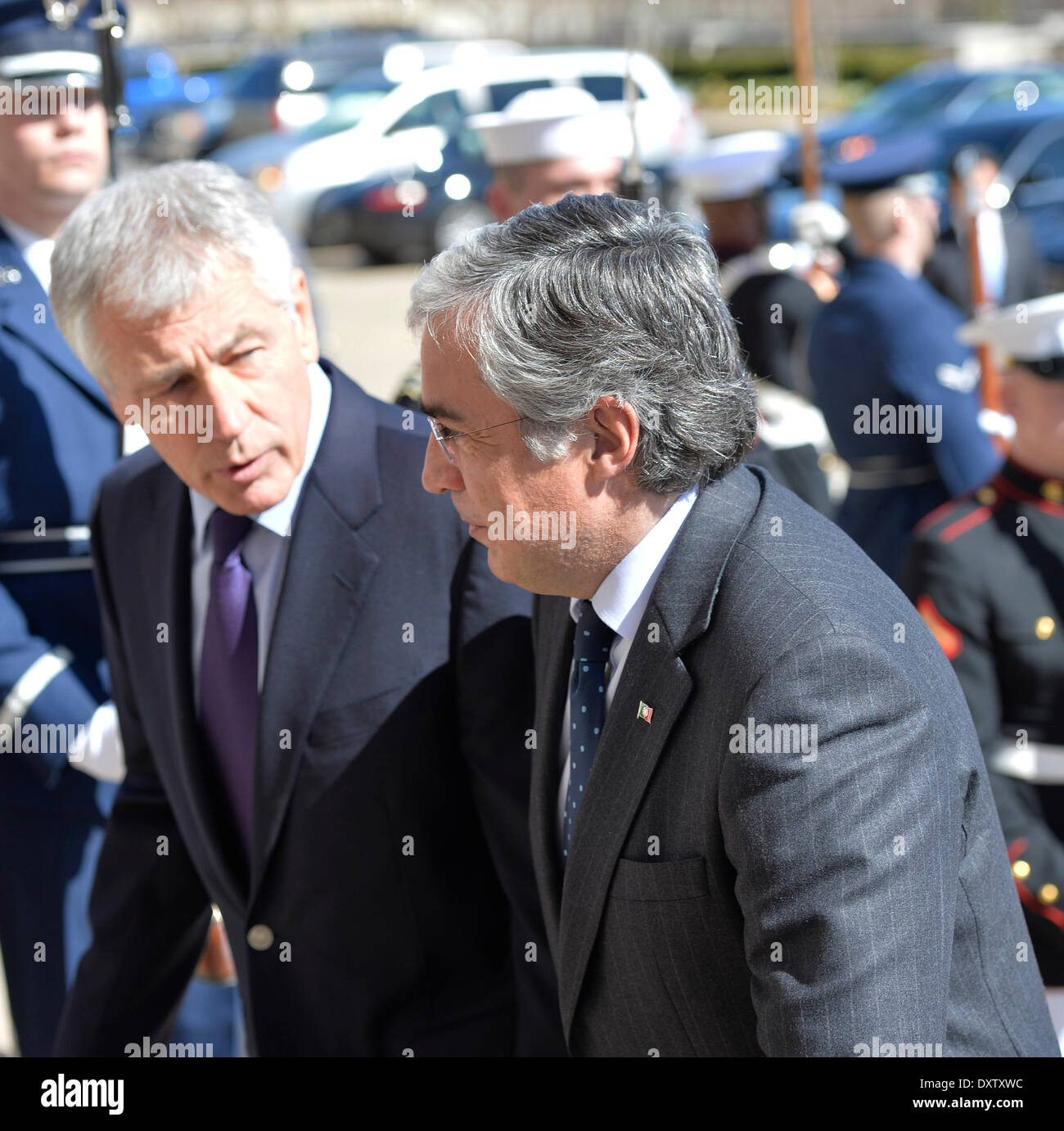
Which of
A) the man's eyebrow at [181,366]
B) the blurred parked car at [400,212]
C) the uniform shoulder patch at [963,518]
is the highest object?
the man's eyebrow at [181,366]

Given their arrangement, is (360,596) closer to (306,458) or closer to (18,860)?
(306,458)

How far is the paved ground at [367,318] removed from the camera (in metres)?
10.1

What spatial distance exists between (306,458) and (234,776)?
1.64 ft

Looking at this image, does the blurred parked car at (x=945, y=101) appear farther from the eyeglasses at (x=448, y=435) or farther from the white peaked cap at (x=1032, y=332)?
the eyeglasses at (x=448, y=435)

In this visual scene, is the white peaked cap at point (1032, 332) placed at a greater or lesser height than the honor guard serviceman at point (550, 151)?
lesser

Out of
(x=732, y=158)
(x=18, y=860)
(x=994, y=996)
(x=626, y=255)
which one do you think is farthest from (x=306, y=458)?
(x=732, y=158)

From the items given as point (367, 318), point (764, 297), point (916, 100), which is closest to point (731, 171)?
point (764, 297)

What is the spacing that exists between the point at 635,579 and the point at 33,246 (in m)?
2.12

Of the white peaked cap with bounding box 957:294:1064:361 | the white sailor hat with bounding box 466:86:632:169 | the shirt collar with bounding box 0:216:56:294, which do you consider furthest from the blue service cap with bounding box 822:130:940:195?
the shirt collar with bounding box 0:216:56:294

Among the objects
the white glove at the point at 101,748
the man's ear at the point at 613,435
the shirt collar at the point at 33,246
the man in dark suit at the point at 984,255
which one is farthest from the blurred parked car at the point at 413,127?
the man's ear at the point at 613,435

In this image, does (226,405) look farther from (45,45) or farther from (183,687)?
(45,45)

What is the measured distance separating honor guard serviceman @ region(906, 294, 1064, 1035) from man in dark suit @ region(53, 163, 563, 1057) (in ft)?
3.68

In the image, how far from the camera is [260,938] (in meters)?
2.15

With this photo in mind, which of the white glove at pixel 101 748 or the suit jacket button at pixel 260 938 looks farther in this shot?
the white glove at pixel 101 748
